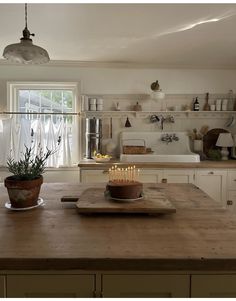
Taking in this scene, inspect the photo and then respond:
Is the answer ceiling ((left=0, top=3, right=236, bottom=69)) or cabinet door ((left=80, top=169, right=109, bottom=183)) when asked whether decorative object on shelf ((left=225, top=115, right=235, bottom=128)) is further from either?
cabinet door ((left=80, top=169, right=109, bottom=183))

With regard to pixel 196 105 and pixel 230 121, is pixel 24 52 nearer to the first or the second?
pixel 196 105

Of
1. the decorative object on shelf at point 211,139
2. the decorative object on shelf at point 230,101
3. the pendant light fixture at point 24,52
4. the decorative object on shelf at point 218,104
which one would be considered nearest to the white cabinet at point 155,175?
the decorative object on shelf at point 211,139

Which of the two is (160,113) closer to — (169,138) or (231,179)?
(169,138)

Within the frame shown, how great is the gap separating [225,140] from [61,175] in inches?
93.1

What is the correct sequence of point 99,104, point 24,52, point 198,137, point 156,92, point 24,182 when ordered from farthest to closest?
point 198,137
point 99,104
point 156,92
point 24,52
point 24,182

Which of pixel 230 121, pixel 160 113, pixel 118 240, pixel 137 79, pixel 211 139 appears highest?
pixel 137 79

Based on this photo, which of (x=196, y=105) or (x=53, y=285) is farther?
(x=196, y=105)

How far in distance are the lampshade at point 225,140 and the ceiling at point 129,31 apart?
991mm

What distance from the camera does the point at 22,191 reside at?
4.63 feet

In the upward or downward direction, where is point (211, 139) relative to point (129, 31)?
downward

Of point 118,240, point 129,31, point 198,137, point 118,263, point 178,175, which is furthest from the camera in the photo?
point 198,137

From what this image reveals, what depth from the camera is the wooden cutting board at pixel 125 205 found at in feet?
4.45

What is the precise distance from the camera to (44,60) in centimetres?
171

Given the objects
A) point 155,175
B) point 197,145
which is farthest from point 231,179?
point 155,175
